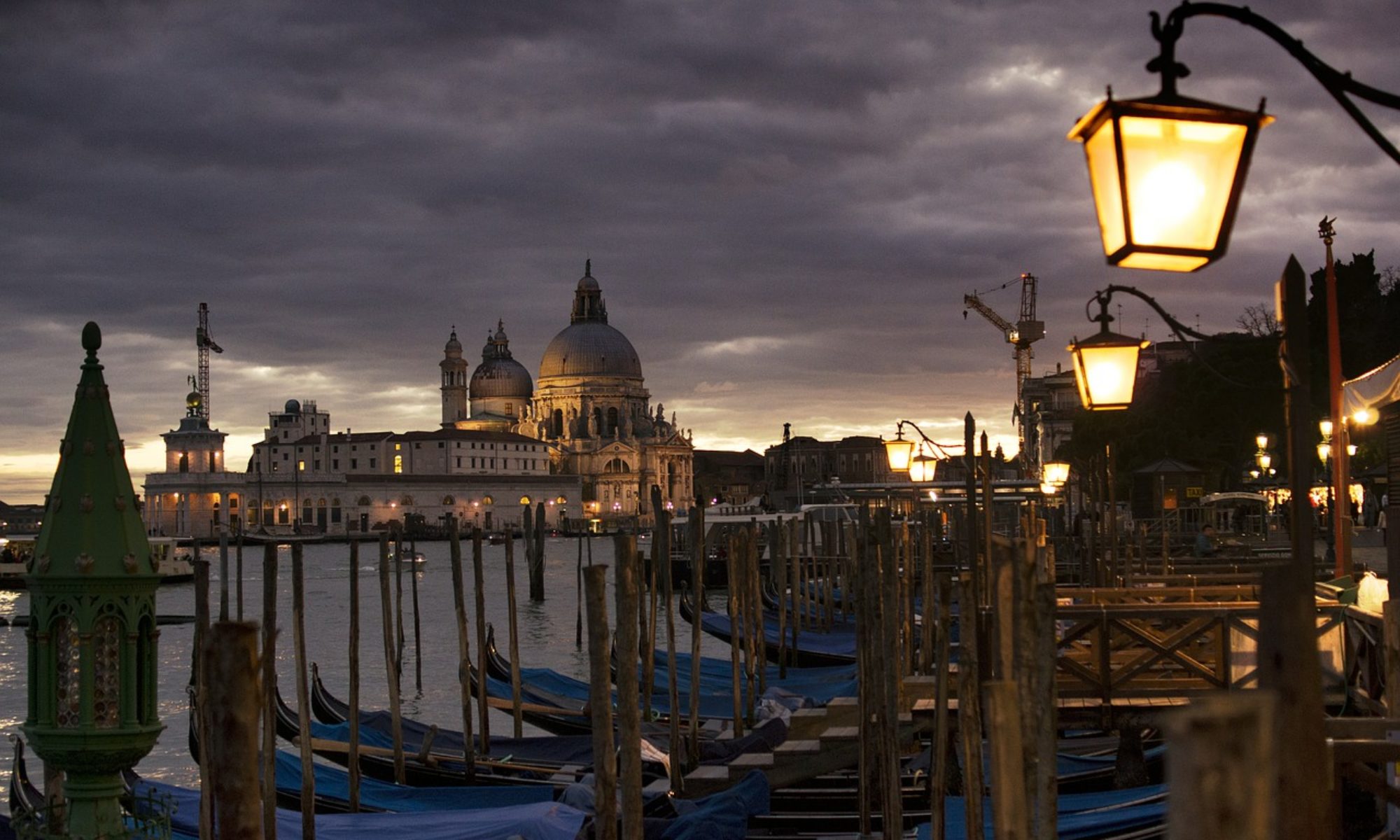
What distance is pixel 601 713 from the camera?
6.18 m

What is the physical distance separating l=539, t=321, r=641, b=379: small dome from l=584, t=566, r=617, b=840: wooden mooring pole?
96.6 m

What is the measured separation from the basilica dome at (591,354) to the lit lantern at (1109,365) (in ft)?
321

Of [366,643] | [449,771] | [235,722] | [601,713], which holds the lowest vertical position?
[366,643]

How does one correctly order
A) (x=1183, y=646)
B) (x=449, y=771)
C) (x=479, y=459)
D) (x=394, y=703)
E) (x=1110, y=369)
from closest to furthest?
1. (x=1110, y=369)
2. (x=1183, y=646)
3. (x=449, y=771)
4. (x=394, y=703)
5. (x=479, y=459)

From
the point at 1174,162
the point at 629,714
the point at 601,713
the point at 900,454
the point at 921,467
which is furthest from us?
the point at 921,467

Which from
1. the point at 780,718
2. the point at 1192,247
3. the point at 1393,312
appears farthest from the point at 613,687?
the point at 1393,312

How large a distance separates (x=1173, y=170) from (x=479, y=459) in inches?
3551

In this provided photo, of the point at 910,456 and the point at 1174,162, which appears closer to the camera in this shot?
the point at 1174,162

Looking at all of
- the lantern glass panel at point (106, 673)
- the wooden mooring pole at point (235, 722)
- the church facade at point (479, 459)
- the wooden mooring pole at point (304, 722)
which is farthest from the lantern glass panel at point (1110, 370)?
the church facade at point (479, 459)

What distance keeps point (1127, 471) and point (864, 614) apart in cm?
3167

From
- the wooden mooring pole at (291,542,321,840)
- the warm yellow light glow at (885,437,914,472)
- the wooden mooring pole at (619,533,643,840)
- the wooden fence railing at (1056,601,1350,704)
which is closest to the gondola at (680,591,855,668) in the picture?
the warm yellow light glow at (885,437,914,472)

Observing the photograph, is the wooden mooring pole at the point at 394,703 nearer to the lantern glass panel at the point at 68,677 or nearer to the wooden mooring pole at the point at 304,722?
the wooden mooring pole at the point at 304,722

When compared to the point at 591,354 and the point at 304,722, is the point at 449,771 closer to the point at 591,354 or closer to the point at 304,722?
the point at 304,722

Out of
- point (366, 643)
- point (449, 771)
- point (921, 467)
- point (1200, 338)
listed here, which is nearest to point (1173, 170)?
point (1200, 338)
